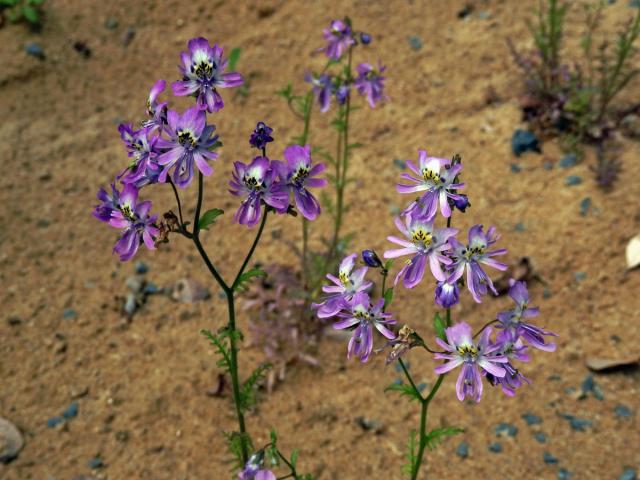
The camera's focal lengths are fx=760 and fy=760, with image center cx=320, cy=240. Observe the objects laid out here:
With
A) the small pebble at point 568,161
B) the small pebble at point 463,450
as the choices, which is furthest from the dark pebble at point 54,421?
the small pebble at point 568,161

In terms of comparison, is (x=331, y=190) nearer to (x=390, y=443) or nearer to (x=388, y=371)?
(x=388, y=371)

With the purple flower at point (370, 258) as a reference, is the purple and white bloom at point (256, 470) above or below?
below

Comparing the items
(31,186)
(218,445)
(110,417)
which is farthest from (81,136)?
(218,445)

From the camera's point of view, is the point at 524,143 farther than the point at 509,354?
Yes

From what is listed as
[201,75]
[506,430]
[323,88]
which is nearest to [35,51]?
[323,88]

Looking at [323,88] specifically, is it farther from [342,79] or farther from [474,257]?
[474,257]

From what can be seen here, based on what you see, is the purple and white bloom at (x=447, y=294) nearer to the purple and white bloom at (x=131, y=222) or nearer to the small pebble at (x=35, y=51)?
the purple and white bloom at (x=131, y=222)
